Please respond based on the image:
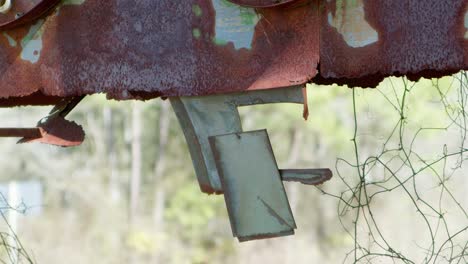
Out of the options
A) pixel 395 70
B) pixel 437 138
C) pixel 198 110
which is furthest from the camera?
pixel 437 138

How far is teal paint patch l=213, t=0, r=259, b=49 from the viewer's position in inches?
99.0

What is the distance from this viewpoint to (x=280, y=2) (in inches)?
96.7

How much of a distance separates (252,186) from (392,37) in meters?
0.56

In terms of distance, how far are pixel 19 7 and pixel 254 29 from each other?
70 cm

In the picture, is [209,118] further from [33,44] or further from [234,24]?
[33,44]

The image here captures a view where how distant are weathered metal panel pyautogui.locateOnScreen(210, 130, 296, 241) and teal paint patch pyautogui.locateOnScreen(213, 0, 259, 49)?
259 mm

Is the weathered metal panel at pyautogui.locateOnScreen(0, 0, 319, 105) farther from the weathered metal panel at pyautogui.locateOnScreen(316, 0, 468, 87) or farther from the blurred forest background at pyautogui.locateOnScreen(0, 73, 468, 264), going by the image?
the blurred forest background at pyautogui.locateOnScreen(0, 73, 468, 264)

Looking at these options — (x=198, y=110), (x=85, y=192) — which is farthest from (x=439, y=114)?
(x=85, y=192)

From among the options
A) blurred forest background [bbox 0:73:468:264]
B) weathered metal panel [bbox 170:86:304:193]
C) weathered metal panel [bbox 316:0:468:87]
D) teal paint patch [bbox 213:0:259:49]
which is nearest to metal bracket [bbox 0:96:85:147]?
weathered metal panel [bbox 170:86:304:193]

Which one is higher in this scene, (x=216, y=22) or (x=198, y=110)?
(x=216, y=22)

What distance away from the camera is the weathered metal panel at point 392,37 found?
238cm

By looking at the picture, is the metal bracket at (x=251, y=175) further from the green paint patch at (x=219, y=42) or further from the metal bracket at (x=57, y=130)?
the metal bracket at (x=57, y=130)

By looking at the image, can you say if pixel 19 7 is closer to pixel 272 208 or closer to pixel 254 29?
pixel 254 29

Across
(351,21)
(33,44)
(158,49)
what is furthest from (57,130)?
(351,21)
